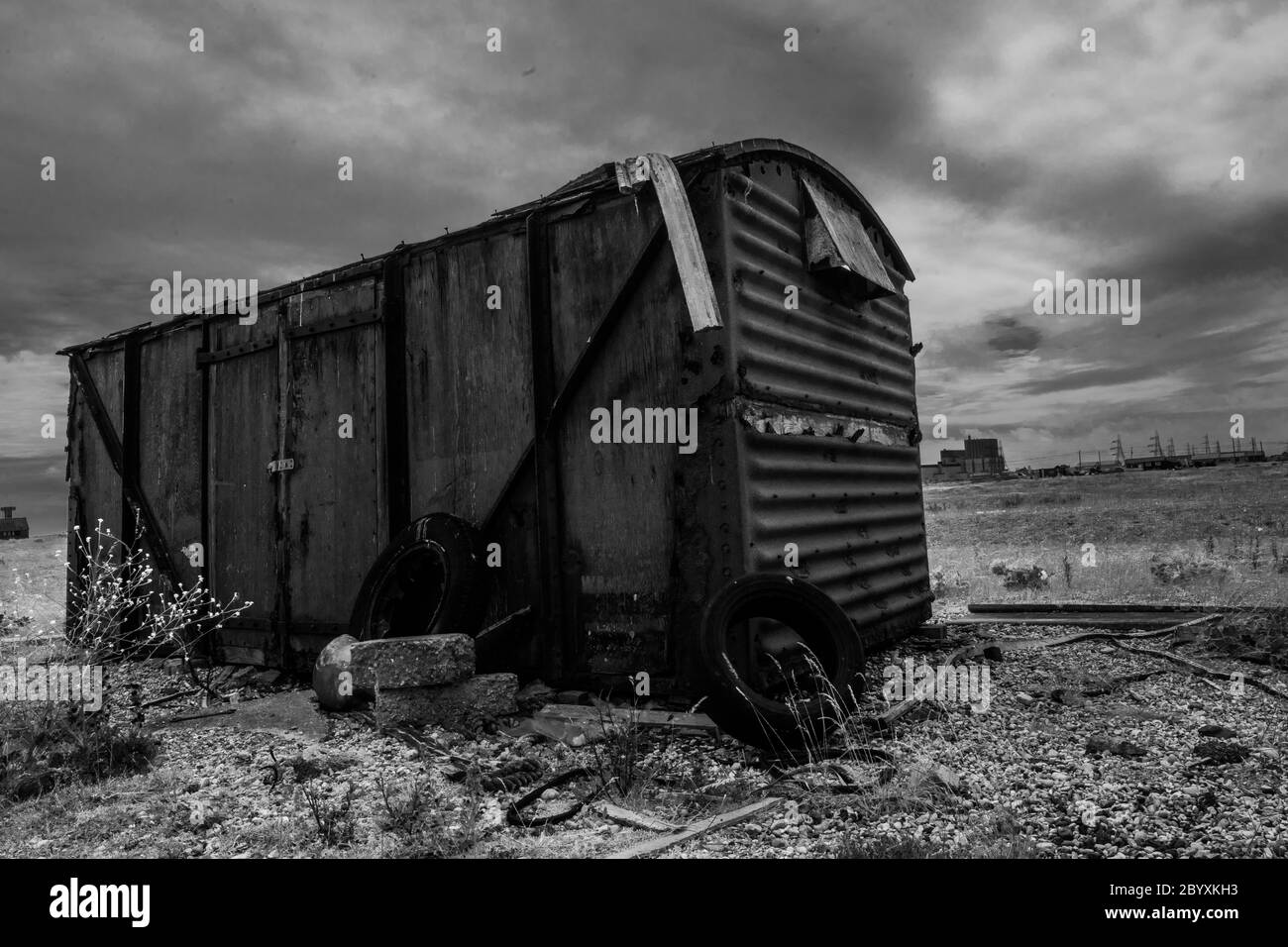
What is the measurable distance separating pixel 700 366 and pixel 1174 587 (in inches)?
354

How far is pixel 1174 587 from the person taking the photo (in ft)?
34.6

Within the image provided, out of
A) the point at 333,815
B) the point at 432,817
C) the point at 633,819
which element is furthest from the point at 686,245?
the point at 333,815

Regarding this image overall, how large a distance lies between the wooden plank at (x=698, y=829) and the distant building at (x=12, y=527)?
4217 cm

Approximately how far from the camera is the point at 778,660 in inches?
196

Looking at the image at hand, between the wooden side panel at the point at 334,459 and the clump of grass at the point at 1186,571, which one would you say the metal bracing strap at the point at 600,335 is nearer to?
the wooden side panel at the point at 334,459

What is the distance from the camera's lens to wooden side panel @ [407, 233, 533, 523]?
19.7 feet

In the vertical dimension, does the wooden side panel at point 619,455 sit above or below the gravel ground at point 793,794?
above

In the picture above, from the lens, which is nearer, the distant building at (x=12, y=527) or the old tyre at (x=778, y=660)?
the old tyre at (x=778, y=660)

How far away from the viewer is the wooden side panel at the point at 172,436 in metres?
8.28

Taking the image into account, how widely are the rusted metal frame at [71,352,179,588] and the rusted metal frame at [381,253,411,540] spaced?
3.51 meters

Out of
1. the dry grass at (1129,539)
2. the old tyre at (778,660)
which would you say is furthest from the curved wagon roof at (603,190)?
the dry grass at (1129,539)

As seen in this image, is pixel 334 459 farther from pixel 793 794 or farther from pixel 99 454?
pixel 793 794

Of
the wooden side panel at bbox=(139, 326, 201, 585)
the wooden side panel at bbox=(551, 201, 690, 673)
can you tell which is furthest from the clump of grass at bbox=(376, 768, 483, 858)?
the wooden side panel at bbox=(139, 326, 201, 585)
